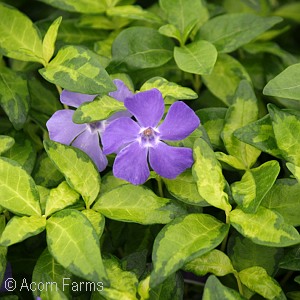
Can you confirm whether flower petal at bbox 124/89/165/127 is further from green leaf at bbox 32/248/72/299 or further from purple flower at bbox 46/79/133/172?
green leaf at bbox 32/248/72/299

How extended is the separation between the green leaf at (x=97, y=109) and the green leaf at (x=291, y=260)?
419mm

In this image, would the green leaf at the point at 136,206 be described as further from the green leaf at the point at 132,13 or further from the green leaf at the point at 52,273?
the green leaf at the point at 132,13

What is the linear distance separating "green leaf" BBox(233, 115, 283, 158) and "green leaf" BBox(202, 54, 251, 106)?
22 centimetres

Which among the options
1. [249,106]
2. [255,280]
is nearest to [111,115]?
[249,106]

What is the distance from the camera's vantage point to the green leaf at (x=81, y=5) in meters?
1.33

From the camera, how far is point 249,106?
3.83 feet

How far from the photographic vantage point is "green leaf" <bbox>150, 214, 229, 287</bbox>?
2.96 feet

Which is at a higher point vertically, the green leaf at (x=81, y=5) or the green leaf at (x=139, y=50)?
the green leaf at (x=81, y=5)

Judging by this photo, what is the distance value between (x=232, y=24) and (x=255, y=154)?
1.17 feet

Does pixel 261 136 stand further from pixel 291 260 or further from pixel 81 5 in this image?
pixel 81 5

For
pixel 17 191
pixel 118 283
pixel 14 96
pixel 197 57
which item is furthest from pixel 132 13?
pixel 118 283

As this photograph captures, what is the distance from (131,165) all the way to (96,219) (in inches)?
4.7

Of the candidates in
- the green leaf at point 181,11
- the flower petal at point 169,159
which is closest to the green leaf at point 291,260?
the flower petal at point 169,159

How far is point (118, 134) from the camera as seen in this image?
3.43 feet
